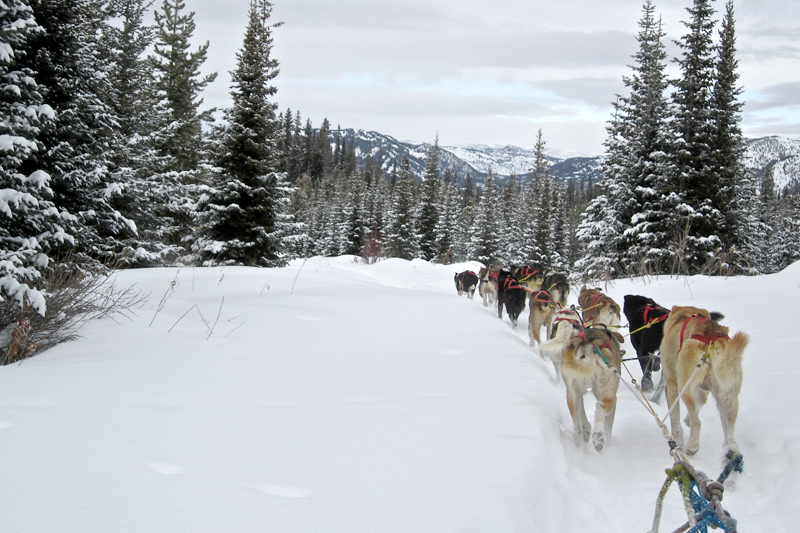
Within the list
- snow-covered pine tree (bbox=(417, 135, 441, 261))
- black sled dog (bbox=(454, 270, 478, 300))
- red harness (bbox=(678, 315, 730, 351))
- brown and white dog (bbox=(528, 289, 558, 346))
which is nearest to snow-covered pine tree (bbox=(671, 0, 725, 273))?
black sled dog (bbox=(454, 270, 478, 300))

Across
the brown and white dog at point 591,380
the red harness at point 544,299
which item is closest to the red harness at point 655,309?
the brown and white dog at point 591,380

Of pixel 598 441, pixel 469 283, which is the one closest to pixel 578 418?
pixel 598 441

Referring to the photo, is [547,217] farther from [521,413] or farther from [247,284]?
[521,413]

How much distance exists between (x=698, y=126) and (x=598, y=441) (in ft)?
66.1

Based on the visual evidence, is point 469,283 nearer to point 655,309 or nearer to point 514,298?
point 514,298

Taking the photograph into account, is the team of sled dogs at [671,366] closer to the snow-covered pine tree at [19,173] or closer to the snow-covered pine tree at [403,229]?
the snow-covered pine tree at [19,173]

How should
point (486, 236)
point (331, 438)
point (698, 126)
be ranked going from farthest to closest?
point (486, 236) < point (698, 126) < point (331, 438)

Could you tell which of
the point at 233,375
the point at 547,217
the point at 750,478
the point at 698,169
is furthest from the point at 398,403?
the point at 547,217

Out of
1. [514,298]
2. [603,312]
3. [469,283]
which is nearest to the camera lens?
[603,312]

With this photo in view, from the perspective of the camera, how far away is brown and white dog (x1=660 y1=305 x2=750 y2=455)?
317cm

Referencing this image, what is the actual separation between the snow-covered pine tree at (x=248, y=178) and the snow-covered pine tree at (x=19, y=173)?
25.6 ft

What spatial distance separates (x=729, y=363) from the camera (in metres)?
3.17

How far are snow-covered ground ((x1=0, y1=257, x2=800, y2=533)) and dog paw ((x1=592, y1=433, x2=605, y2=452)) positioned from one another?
0.43 feet

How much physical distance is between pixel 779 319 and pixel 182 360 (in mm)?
7254
